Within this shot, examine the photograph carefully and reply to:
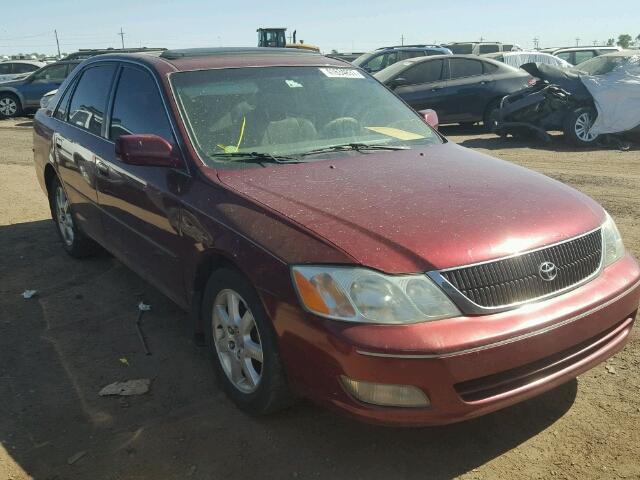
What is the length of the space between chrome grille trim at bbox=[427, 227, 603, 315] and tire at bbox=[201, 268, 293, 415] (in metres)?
0.81

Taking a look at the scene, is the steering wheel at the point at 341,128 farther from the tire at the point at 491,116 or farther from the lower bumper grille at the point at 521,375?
the tire at the point at 491,116

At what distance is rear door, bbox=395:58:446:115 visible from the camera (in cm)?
1295

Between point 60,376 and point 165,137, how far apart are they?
1464 millimetres

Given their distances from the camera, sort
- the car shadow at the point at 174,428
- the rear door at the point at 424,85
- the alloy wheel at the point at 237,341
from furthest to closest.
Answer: the rear door at the point at 424,85, the alloy wheel at the point at 237,341, the car shadow at the point at 174,428

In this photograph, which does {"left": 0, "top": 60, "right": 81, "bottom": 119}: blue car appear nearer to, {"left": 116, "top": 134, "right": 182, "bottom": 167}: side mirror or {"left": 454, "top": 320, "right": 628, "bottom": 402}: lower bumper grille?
{"left": 116, "top": 134, "right": 182, "bottom": 167}: side mirror

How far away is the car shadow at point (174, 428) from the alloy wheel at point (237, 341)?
0.59 feet

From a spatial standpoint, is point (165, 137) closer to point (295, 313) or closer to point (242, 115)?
point (242, 115)

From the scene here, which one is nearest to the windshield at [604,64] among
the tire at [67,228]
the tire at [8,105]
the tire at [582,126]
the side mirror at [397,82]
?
the tire at [582,126]

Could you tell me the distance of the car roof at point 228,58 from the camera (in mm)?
4055

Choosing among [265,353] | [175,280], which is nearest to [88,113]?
[175,280]

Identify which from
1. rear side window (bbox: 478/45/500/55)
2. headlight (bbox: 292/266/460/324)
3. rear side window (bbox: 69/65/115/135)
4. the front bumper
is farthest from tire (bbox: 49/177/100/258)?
rear side window (bbox: 478/45/500/55)

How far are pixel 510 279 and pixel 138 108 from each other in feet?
8.54

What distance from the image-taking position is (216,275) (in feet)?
10.5

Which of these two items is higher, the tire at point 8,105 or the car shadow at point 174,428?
the car shadow at point 174,428
